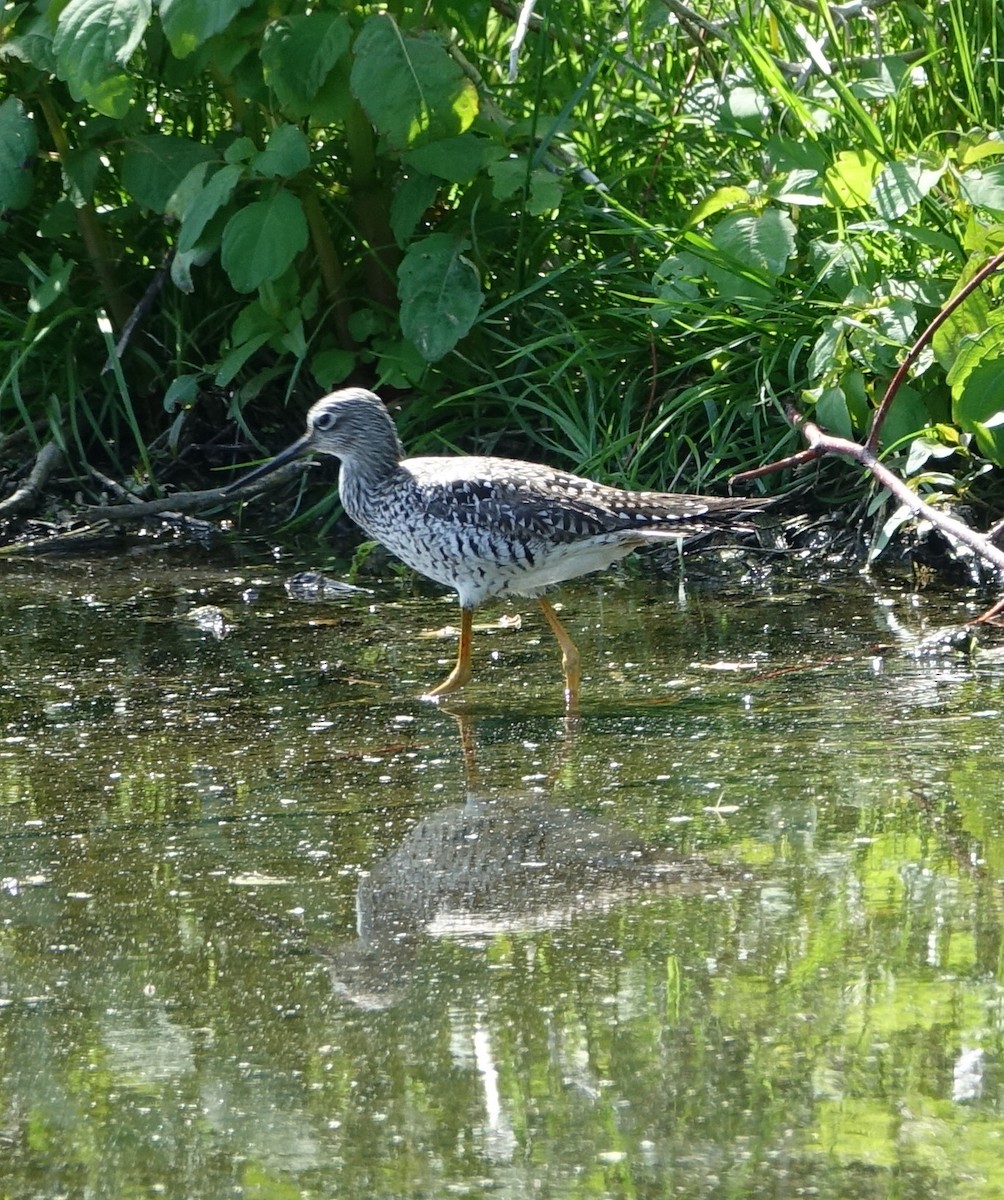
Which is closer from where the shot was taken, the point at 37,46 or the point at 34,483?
the point at 37,46

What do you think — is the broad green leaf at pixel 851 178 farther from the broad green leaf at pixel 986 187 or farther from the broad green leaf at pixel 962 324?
the broad green leaf at pixel 962 324

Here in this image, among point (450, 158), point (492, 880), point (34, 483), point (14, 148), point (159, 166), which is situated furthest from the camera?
point (34, 483)

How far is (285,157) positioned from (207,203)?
0.30 m

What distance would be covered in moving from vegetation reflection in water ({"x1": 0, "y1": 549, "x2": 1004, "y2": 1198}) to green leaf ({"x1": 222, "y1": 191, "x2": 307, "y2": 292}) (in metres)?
1.36

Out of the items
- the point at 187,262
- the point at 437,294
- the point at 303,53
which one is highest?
the point at 303,53


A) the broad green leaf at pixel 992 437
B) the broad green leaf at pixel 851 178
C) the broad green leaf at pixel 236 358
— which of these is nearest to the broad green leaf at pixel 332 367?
the broad green leaf at pixel 236 358

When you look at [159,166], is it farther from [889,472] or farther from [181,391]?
[889,472]

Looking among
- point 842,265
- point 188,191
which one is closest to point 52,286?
point 188,191

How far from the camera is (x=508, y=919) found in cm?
307

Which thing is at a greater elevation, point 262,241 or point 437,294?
point 262,241

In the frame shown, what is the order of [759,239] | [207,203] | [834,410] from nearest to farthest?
[834,410], [759,239], [207,203]

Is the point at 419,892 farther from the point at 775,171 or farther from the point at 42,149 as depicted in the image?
the point at 42,149

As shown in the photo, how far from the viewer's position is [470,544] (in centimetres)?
489

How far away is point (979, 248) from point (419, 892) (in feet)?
8.91
